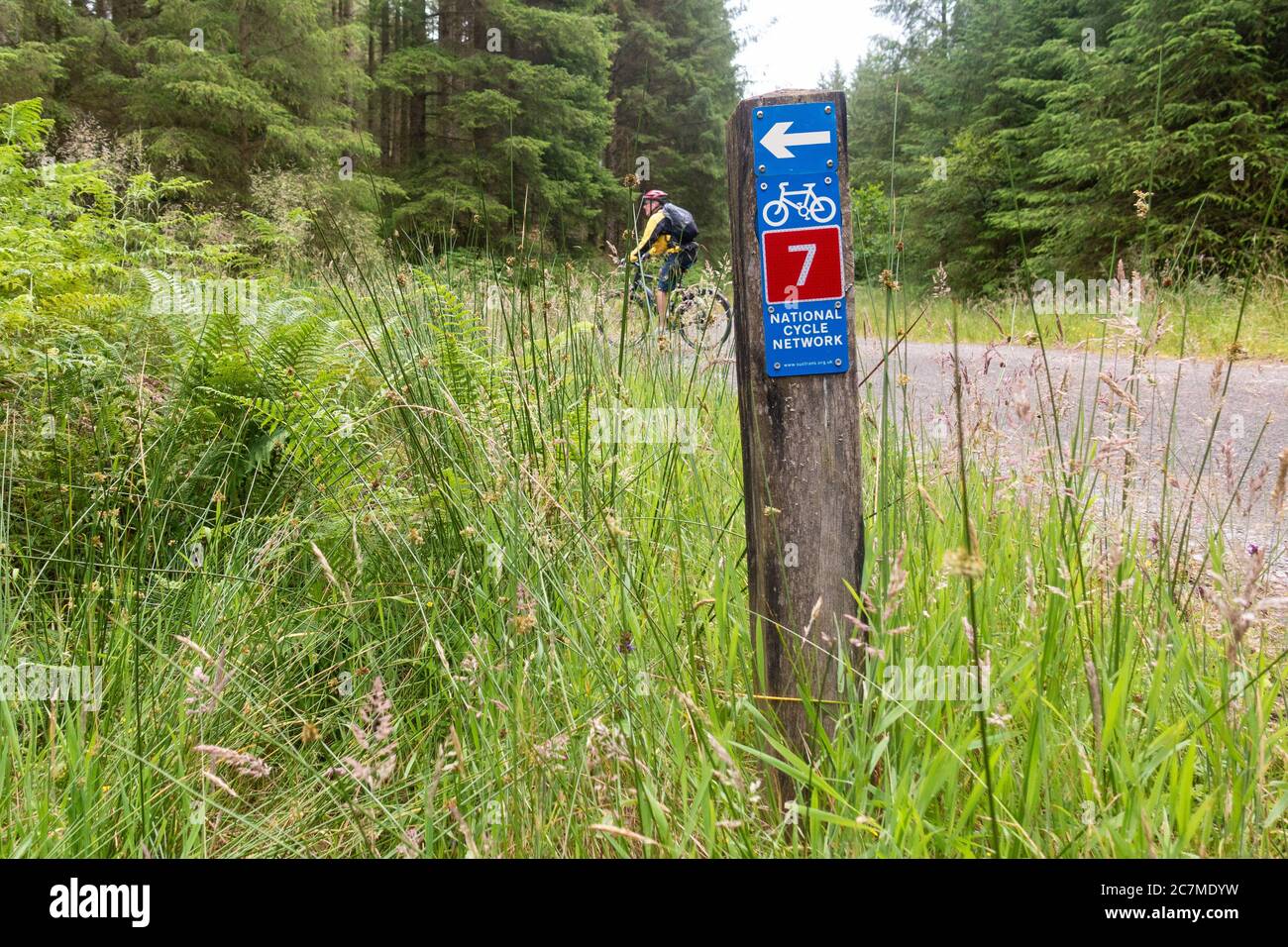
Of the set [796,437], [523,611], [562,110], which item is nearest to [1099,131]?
[562,110]

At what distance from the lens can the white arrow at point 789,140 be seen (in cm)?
130

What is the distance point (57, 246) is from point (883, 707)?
4502mm

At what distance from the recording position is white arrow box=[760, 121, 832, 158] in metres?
1.30

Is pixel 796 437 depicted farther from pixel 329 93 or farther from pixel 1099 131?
pixel 329 93

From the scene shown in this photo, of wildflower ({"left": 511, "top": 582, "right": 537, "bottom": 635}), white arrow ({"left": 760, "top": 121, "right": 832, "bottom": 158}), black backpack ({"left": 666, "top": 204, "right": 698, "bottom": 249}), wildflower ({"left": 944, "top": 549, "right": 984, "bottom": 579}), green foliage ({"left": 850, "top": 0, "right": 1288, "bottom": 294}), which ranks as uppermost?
green foliage ({"left": 850, "top": 0, "right": 1288, "bottom": 294})

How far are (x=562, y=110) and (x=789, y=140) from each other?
14.7 metres

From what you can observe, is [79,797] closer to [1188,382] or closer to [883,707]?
[883,707]

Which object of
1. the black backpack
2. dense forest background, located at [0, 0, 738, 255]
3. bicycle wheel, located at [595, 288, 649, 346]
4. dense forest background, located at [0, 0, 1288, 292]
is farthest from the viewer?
dense forest background, located at [0, 0, 738, 255]

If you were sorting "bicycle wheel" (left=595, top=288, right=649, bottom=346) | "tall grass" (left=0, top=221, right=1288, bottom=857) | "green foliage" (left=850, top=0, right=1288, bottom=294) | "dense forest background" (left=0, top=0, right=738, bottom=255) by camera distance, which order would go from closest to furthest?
"tall grass" (left=0, top=221, right=1288, bottom=857) < "bicycle wheel" (left=595, top=288, right=649, bottom=346) < "green foliage" (left=850, top=0, right=1288, bottom=294) < "dense forest background" (left=0, top=0, right=738, bottom=255)

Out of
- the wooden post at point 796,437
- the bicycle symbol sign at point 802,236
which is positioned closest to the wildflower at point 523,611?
the wooden post at point 796,437

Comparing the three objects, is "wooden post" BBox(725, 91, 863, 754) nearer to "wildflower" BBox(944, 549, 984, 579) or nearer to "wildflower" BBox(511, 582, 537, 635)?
"wildflower" BBox(511, 582, 537, 635)

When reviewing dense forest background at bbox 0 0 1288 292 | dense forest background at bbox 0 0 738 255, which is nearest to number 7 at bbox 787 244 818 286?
dense forest background at bbox 0 0 1288 292

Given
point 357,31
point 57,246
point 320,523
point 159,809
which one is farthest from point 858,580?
point 357,31

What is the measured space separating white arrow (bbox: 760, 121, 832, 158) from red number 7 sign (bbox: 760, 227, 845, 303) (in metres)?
0.13
